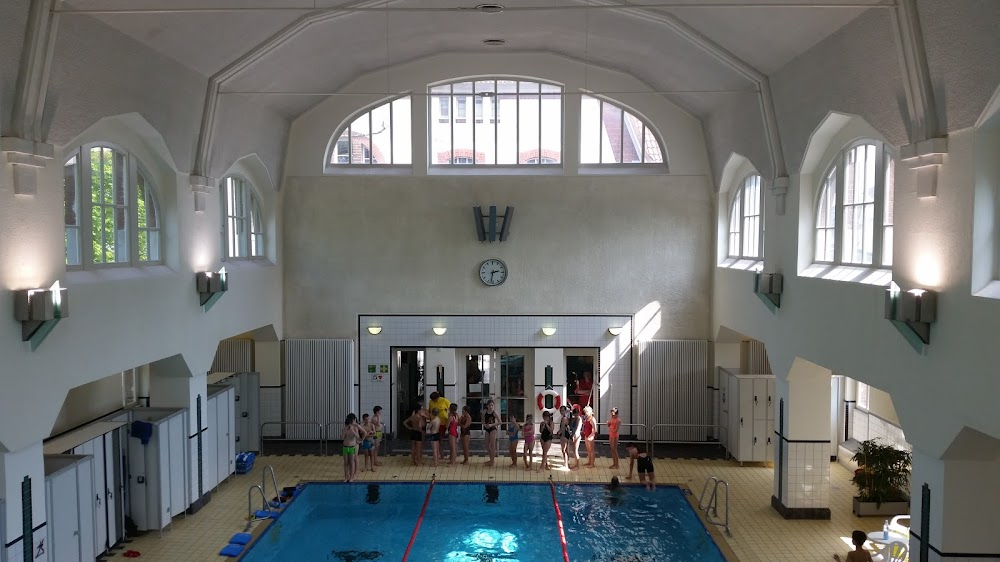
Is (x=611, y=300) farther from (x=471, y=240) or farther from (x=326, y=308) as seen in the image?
(x=326, y=308)

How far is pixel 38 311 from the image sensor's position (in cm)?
910

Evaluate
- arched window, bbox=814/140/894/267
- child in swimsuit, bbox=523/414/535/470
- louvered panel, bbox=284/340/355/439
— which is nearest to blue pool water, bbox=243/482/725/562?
child in swimsuit, bbox=523/414/535/470

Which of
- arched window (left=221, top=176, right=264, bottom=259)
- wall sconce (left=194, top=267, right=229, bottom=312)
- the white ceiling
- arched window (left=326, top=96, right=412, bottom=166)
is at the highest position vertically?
the white ceiling

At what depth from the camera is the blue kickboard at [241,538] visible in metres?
12.6

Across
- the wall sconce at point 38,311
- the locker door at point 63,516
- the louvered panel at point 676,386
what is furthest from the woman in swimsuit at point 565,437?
the wall sconce at point 38,311

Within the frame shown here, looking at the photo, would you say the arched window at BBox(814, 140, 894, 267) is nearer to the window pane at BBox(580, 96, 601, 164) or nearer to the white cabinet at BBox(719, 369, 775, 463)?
the white cabinet at BBox(719, 369, 775, 463)

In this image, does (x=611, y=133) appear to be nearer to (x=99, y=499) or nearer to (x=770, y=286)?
(x=770, y=286)

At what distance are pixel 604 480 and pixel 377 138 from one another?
9216mm

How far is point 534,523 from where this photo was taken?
45.2ft

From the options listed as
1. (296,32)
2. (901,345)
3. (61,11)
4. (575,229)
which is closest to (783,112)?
(901,345)

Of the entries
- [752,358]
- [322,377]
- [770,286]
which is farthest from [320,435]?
[770,286]

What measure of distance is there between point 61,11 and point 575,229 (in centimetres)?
1202

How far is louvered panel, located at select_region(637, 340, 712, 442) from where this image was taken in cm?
1881

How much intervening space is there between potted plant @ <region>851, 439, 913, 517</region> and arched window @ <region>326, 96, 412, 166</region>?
11486 mm
